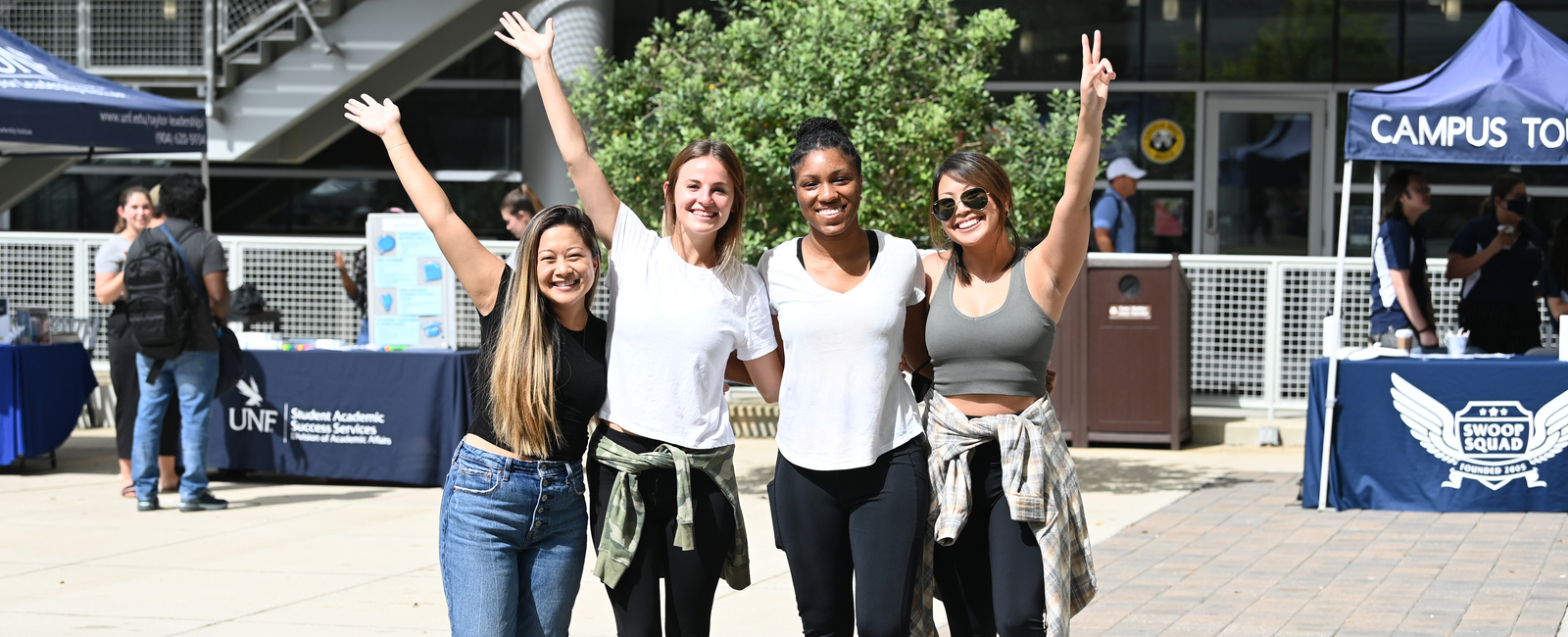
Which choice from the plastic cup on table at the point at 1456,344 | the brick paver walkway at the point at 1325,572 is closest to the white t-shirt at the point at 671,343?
the brick paver walkway at the point at 1325,572

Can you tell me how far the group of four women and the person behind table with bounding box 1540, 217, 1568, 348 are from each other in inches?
278

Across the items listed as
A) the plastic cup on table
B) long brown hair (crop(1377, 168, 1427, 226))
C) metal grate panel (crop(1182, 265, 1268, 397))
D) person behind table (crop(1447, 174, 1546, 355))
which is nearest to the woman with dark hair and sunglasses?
the plastic cup on table

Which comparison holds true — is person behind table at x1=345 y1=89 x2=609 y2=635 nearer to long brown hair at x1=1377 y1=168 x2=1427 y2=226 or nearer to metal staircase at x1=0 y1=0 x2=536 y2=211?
long brown hair at x1=1377 y1=168 x2=1427 y2=226

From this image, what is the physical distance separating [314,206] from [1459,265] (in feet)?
38.9

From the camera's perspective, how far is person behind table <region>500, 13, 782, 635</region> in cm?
374

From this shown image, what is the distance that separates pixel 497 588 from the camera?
3.66 meters

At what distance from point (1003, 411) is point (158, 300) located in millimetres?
5871

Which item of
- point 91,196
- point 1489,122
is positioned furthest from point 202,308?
point 91,196

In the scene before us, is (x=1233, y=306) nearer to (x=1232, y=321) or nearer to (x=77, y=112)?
(x=1232, y=321)

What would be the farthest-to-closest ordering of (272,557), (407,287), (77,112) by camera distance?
(407,287) < (77,112) < (272,557)

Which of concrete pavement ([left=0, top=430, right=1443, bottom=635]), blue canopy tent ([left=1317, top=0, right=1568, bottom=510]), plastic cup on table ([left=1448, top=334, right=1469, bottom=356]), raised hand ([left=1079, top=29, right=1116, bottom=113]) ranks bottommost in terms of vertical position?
concrete pavement ([left=0, top=430, right=1443, bottom=635])

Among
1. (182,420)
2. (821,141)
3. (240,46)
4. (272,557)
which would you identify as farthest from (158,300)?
(240,46)

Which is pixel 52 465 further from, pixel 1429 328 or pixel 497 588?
pixel 1429 328

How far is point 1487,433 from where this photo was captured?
8.47 meters
